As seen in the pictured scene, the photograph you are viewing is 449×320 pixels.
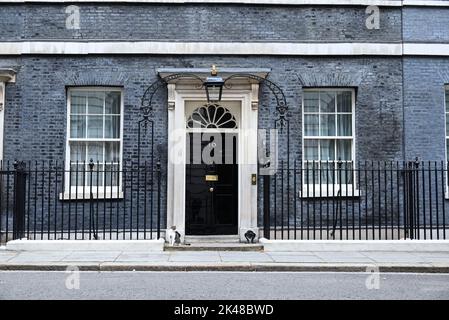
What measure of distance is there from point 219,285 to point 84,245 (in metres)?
4.01

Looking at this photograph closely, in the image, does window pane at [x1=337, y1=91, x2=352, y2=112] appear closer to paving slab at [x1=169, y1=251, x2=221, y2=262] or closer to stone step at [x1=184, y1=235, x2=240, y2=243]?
stone step at [x1=184, y1=235, x2=240, y2=243]

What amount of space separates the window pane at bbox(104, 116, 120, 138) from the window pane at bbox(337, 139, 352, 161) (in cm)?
509

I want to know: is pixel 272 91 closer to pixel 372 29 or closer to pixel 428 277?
pixel 372 29

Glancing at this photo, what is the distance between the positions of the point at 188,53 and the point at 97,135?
2.78 meters

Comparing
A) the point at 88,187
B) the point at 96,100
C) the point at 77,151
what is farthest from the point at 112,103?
the point at 88,187

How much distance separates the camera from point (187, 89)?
40.4ft

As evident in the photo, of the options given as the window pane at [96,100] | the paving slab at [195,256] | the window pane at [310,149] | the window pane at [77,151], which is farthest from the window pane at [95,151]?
the window pane at [310,149]

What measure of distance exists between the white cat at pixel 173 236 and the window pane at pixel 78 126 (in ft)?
10.0

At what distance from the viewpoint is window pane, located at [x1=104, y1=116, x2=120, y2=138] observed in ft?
41.2

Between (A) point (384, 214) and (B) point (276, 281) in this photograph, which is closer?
(B) point (276, 281)

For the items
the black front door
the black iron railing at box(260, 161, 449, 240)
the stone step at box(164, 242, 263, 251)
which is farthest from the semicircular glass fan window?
the stone step at box(164, 242, 263, 251)

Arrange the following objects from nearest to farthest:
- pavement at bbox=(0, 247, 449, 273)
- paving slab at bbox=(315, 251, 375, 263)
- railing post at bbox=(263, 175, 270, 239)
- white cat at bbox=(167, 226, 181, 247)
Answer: pavement at bbox=(0, 247, 449, 273) < paving slab at bbox=(315, 251, 375, 263) < white cat at bbox=(167, 226, 181, 247) < railing post at bbox=(263, 175, 270, 239)

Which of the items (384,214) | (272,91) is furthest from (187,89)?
(384,214)

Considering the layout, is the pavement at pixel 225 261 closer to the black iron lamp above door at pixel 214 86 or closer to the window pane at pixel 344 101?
the black iron lamp above door at pixel 214 86
